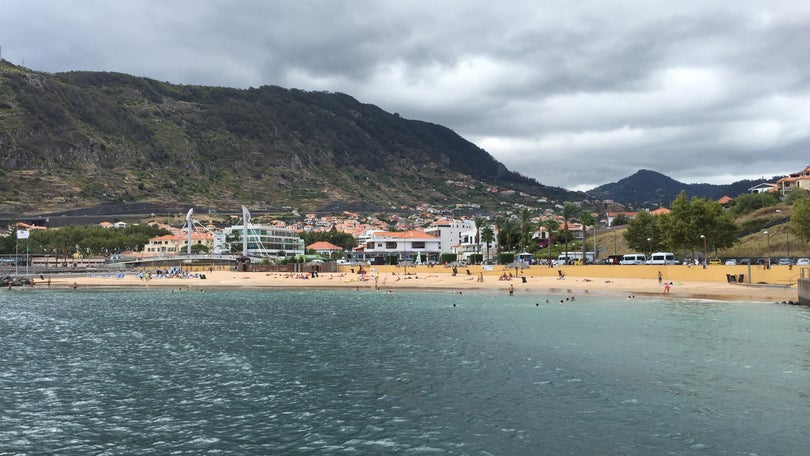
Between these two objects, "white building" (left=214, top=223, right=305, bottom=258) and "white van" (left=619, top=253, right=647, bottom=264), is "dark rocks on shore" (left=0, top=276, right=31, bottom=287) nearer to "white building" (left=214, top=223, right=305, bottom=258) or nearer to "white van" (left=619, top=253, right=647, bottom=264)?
"white building" (left=214, top=223, right=305, bottom=258)

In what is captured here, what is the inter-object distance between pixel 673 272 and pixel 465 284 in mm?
24391

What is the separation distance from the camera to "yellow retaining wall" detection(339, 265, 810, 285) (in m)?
57.5

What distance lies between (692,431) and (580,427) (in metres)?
3.01

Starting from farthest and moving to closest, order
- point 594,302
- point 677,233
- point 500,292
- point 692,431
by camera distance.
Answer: point 677,233
point 500,292
point 594,302
point 692,431

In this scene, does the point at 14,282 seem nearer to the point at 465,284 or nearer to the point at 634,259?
the point at 465,284

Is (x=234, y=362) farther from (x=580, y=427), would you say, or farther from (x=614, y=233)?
(x=614, y=233)

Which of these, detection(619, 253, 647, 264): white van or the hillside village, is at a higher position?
the hillside village

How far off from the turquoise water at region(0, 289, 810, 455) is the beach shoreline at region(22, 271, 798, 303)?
423 inches

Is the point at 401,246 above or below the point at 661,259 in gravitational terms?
above

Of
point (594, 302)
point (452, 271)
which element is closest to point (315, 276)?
point (452, 271)

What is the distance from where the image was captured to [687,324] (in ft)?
114

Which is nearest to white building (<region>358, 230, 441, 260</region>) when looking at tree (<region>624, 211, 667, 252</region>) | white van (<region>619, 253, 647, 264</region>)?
tree (<region>624, 211, 667, 252</region>)

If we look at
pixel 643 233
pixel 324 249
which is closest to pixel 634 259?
pixel 643 233

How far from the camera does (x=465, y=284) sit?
6869cm
